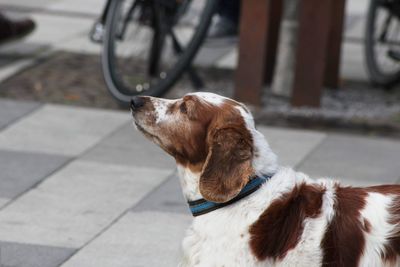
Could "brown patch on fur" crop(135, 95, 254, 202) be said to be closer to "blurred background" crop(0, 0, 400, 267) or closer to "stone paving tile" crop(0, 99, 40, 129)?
"blurred background" crop(0, 0, 400, 267)


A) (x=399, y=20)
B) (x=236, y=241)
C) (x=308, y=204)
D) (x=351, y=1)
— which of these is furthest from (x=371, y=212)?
(x=351, y=1)

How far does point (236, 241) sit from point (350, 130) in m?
4.25

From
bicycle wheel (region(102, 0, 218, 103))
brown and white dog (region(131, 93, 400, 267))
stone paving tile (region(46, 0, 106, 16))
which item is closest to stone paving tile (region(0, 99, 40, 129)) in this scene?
bicycle wheel (region(102, 0, 218, 103))

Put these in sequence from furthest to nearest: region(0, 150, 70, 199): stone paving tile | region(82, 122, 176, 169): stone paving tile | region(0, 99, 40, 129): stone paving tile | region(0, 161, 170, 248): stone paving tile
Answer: region(0, 99, 40, 129): stone paving tile, region(82, 122, 176, 169): stone paving tile, region(0, 150, 70, 199): stone paving tile, region(0, 161, 170, 248): stone paving tile

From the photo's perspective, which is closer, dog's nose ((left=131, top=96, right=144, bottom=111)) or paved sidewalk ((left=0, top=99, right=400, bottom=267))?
dog's nose ((left=131, top=96, right=144, bottom=111))

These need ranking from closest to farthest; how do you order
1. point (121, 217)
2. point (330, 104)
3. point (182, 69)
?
point (121, 217) → point (182, 69) → point (330, 104)

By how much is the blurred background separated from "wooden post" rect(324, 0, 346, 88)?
0.01 metres

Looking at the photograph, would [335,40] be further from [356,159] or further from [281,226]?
[281,226]

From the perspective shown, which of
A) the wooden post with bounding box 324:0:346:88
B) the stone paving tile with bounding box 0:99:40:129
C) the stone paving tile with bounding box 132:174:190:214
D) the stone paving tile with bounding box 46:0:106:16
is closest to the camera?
the stone paving tile with bounding box 132:174:190:214

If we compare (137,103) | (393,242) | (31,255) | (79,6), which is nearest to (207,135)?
(137,103)

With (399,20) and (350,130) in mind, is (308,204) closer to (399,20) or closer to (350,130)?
(350,130)

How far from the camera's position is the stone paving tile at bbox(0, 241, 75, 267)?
5.62m

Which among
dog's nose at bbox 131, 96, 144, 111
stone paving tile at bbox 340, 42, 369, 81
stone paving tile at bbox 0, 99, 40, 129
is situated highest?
dog's nose at bbox 131, 96, 144, 111

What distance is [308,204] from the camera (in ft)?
14.5
